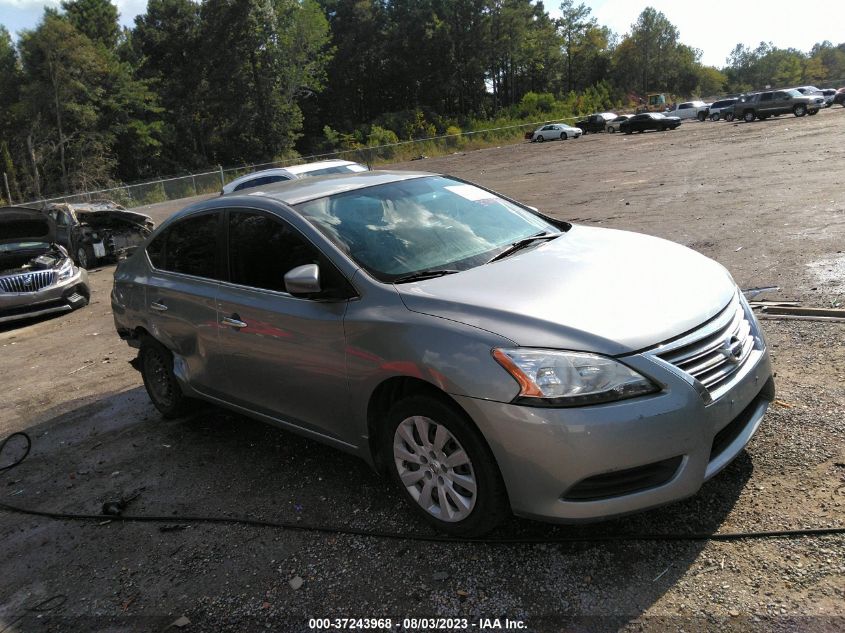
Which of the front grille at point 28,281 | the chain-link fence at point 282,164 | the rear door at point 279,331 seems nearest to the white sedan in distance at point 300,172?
the front grille at point 28,281

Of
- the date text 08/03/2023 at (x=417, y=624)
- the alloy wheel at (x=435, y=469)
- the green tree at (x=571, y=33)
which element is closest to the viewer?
the date text 08/03/2023 at (x=417, y=624)

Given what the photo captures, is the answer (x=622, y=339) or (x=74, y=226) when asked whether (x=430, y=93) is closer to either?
(x=74, y=226)

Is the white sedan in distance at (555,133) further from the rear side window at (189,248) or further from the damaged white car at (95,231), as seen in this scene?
the rear side window at (189,248)

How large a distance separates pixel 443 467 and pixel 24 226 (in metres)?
12.7

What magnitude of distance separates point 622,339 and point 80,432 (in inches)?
189

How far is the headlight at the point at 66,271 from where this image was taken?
11320mm

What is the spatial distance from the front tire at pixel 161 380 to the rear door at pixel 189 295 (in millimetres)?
162

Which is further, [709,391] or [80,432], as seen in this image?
[80,432]

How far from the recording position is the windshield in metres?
3.65

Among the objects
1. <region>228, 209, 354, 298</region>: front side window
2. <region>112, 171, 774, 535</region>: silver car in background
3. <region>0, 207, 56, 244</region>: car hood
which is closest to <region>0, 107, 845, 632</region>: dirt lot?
<region>112, 171, 774, 535</region>: silver car in background

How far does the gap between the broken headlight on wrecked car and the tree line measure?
46456 mm

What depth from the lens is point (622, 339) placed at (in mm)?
2758

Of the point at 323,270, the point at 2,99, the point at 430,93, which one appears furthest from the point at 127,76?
the point at 323,270

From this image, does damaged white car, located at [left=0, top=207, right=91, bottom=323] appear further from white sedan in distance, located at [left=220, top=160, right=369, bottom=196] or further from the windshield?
the windshield
